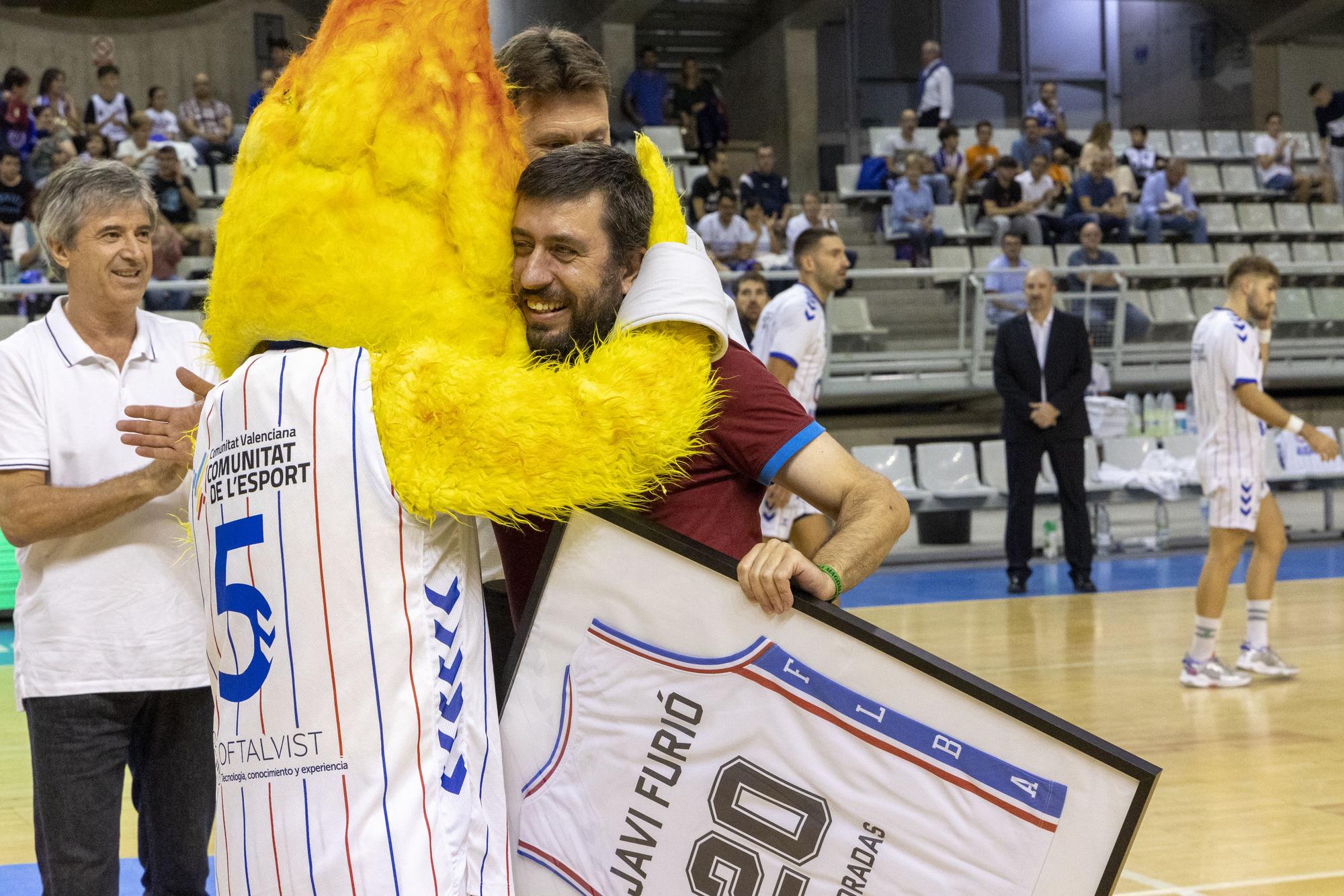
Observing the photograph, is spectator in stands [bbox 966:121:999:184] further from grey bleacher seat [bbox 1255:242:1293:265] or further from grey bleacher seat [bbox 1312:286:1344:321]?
grey bleacher seat [bbox 1312:286:1344:321]

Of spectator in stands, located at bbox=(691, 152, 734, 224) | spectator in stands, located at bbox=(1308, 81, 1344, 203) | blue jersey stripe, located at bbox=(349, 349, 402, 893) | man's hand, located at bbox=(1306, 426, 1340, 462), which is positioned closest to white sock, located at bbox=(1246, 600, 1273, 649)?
man's hand, located at bbox=(1306, 426, 1340, 462)

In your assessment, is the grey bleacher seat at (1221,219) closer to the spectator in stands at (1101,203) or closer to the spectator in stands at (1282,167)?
the spectator in stands at (1282,167)

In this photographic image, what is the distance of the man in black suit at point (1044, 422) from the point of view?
8914 millimetres

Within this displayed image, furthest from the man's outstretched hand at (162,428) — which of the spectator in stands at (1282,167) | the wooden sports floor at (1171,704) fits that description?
the spectator in stands at (1282,167)

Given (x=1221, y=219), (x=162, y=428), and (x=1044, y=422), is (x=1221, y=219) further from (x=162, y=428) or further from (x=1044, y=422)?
(x=162, y=428)

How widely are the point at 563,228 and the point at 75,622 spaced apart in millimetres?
1332

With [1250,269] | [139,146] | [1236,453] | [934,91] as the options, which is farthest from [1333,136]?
[139,146]

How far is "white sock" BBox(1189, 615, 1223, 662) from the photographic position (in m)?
6.27

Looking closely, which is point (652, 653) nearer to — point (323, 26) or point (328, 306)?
point (328, 306)

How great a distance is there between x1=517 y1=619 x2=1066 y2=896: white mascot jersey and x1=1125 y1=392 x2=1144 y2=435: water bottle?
967cm

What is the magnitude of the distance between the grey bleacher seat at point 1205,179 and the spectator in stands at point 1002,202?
3.18 meters

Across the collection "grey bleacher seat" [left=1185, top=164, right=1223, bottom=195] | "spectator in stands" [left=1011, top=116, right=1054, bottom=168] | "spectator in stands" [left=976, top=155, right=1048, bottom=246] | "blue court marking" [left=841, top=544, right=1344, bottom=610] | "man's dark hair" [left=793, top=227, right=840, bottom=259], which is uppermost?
"spectator in stands" [left=1011, top=116, right=1054, bottom=168]

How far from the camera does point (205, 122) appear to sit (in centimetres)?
1280

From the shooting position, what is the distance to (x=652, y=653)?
187 centimetres
